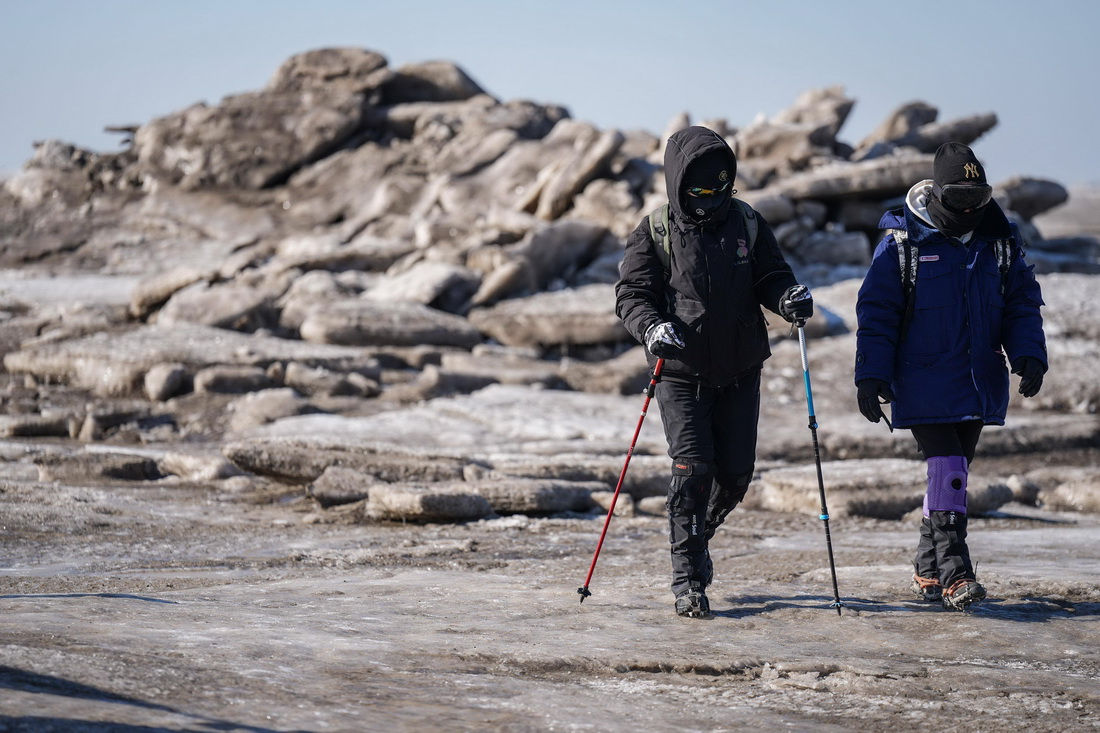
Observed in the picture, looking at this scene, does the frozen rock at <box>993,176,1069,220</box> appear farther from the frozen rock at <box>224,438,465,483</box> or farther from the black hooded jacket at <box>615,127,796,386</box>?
the black hooded jacket at <box>615,127,796,386</box>

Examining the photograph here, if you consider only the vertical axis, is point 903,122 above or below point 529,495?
above

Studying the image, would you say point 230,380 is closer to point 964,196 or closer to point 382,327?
point 382,327

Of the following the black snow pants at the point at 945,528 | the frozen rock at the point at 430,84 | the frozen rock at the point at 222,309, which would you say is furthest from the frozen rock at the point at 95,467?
the frozen rock at the point at 430,84

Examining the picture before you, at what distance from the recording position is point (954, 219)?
5.24 m

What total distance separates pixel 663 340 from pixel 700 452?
22.1 inches

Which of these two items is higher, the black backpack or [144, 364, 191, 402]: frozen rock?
the black backpack

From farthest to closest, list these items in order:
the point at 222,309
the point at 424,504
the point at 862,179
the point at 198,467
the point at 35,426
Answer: the point at 862,179 → the point at 222,309 → the point at 35,426 → the point at 198,467 → the point at 424,504

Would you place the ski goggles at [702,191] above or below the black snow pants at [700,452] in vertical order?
above

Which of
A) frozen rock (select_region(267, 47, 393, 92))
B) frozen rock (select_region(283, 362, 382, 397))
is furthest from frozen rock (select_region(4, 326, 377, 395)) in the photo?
frozen rock (select_region(267, 47, 393, 92))

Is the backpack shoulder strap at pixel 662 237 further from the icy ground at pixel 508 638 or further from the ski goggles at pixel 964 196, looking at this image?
the icy ground at pixel 508 638

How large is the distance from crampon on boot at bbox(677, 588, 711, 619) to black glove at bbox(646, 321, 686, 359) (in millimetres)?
1043

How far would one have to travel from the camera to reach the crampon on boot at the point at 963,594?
4.96 meters

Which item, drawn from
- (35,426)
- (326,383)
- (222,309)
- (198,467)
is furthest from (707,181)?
(222,309)

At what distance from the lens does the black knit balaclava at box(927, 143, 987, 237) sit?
517 cm
